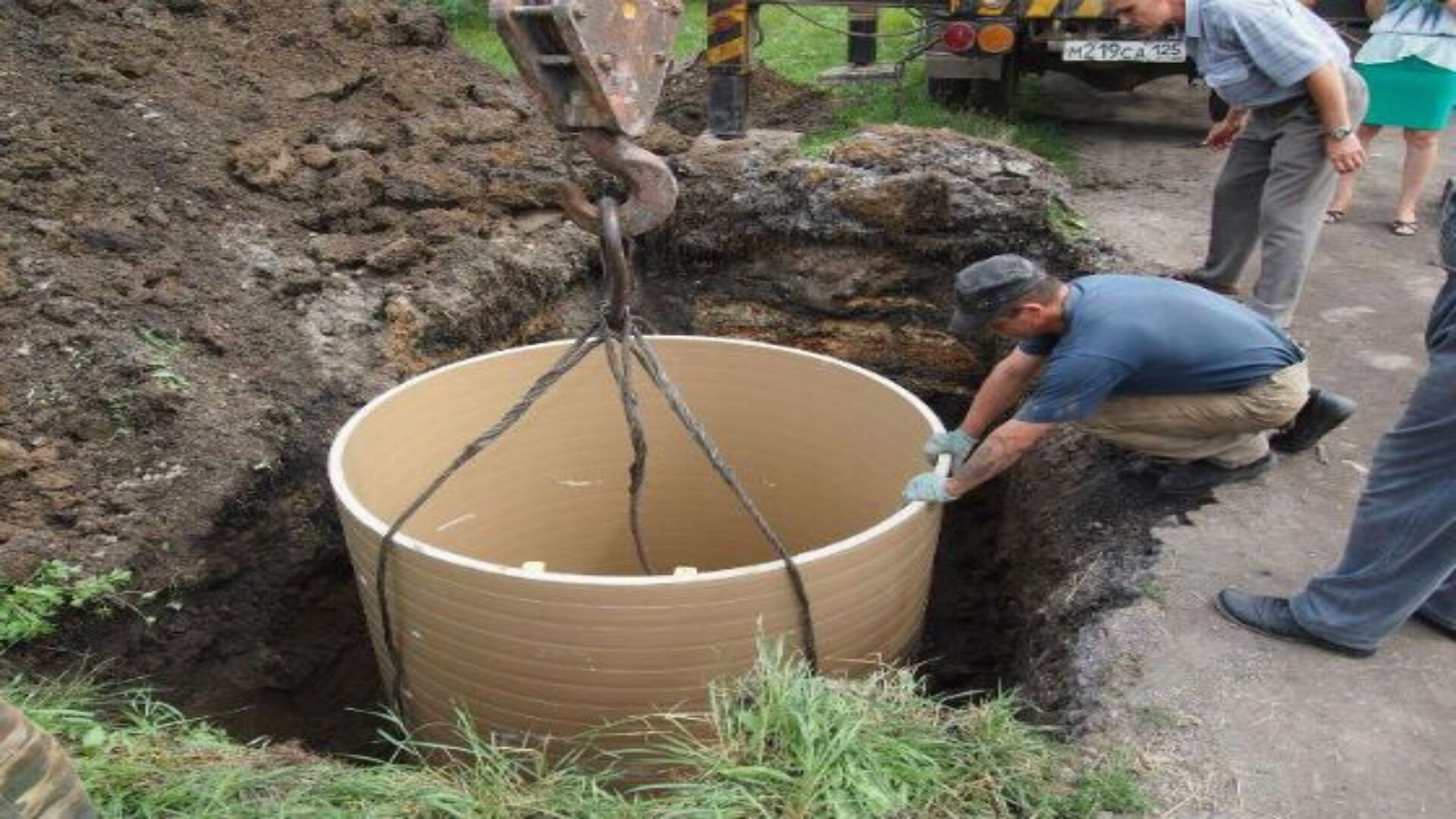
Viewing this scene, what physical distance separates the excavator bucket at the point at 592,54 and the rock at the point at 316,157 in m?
2.71

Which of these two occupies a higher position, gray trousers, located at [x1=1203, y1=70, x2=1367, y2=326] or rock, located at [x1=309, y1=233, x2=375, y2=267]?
gray trousers, located at [x1=1203, y1=70, x2=1367, y2=326]

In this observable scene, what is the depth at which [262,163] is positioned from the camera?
13.7 ft

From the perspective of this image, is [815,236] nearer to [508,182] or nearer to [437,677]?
[508,182]

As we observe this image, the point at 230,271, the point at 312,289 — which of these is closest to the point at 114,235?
the point at 230,271

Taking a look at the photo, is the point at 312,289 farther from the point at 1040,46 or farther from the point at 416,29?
the point at 1040,46

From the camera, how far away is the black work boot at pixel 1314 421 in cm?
311

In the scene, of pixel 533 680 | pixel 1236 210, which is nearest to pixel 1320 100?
pixel 1236 210

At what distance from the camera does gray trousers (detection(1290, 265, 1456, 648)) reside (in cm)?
217

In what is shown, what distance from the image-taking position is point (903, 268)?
455 centimetres

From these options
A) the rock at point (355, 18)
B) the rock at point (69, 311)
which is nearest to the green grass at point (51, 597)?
the rock at point (69, 311)

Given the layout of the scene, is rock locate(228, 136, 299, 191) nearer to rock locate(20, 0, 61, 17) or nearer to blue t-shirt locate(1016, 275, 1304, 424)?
rock locate(20, 0, 61, 17)

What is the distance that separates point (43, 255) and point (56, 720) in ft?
6.19

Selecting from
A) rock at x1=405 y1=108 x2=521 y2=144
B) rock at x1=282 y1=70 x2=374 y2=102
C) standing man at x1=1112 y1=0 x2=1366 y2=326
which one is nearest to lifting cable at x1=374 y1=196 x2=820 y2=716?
standing man at x1=1112 y1=0 x2=1366 y2=326

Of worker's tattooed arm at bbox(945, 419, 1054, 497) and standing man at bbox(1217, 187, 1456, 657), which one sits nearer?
standing man at bbox(1217, 187, 1456, 657)
